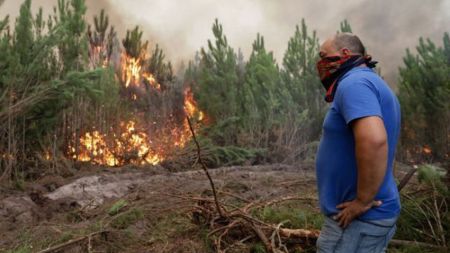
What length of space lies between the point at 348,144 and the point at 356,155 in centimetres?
12

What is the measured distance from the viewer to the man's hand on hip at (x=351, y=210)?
207 cm

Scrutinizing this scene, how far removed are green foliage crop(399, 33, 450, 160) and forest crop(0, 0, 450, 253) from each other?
4 centimetres

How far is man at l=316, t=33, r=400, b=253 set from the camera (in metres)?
1.98

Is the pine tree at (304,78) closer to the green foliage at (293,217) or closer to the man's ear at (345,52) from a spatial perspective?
the green foliage at (293,217)

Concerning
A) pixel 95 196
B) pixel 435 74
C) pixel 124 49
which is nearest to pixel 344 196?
pixel 95 196

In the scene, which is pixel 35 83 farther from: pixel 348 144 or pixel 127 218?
pixel 348 144

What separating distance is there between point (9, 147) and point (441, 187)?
671 centimetres

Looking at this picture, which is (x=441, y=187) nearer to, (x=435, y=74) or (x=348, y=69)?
(x=348, y=69)

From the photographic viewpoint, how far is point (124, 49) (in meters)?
16.5

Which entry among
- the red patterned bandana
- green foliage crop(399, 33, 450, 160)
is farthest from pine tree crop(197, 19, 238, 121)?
the red patterned bandana

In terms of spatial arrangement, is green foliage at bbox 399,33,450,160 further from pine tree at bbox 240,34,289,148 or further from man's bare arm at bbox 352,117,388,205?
man's bare arm at bbox 352,117,388,205

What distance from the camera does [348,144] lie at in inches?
83.7

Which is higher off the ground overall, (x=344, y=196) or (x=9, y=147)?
(x=9, y=147)

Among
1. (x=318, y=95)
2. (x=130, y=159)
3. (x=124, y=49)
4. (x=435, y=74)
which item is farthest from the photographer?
(x=124, y=49)
